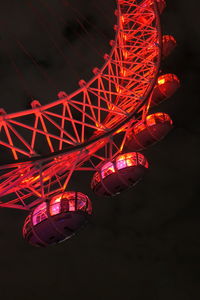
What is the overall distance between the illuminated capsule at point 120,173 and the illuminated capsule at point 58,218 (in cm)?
230

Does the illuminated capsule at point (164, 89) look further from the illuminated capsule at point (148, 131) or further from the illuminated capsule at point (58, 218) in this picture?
the illuminated capsule at point (58, 218)

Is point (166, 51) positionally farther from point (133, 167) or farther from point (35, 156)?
point (35, 156)

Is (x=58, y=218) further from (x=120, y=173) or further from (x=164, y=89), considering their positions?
(x=164, y=89)

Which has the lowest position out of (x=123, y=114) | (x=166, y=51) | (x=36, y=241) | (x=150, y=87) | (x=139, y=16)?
(x=36, y=241)

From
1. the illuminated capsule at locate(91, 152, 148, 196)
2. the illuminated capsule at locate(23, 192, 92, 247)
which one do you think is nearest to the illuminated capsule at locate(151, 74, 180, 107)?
the illuminated capsule at locate(91, 152, 148, 196)

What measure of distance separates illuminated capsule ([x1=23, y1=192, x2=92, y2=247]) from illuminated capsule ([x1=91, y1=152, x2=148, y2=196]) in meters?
2.30

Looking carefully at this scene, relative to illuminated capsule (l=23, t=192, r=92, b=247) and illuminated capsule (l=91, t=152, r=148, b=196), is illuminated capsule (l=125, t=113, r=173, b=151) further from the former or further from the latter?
illuminated capsule (l=23, t=192, r=92, b=247)

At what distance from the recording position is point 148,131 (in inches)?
839

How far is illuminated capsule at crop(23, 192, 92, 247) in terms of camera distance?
600 inches

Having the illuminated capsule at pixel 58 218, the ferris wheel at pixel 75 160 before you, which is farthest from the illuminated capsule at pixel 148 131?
the illuminated capsule at pixel 58 218

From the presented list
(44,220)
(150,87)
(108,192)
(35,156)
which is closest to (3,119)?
(35,156)

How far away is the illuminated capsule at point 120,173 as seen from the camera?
17844 millimetres

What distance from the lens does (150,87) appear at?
1961cm

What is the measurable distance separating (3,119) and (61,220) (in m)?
4.98
